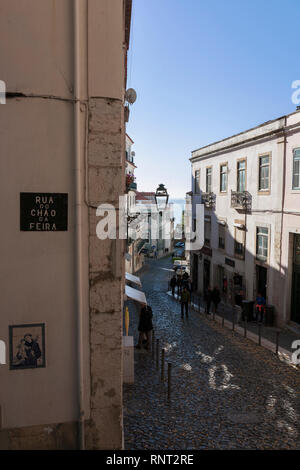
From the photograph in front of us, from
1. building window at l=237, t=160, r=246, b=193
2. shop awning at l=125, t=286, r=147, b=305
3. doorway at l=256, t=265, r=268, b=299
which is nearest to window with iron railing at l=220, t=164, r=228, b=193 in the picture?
building window at l=237, t=160, r=246, b=193

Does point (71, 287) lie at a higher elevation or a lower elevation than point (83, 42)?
lower

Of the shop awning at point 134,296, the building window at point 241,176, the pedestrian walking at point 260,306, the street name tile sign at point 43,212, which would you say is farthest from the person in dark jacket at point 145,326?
the building window at point 241,176

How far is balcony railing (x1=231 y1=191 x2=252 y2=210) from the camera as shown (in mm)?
20639

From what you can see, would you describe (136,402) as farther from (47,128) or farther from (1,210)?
(47,128)

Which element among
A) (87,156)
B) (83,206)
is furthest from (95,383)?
(87,156)

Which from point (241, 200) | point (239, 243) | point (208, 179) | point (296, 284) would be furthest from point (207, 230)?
point (296, 284)

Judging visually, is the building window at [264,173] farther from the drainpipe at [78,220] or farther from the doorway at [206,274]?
the drainpipe at [78,220]

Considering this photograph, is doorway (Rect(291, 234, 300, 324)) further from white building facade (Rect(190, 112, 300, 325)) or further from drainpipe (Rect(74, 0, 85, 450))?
drainpipe (Rect(74, 0, 85, 450))

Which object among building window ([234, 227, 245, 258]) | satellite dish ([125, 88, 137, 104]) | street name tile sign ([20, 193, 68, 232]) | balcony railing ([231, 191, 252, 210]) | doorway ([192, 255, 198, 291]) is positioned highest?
satellite dish ([125, 88, 137, 104])

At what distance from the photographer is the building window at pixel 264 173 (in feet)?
61.6

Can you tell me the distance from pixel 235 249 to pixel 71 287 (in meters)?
18.1

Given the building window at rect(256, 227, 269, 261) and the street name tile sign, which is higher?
the street name tile sign

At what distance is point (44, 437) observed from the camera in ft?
17.2

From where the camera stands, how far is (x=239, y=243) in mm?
21906
